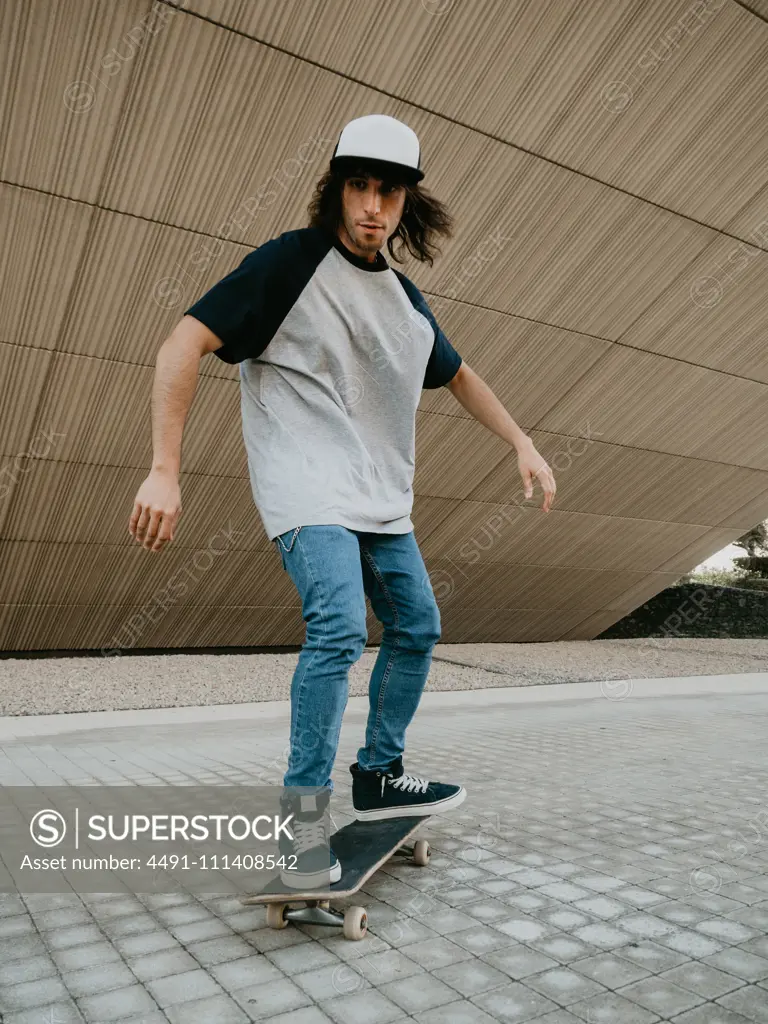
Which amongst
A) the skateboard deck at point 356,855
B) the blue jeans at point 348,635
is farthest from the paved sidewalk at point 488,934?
the blue jeans at point 348,635

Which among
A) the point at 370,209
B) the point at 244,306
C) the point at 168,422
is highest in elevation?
the point at 370,209

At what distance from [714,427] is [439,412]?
4.45 m

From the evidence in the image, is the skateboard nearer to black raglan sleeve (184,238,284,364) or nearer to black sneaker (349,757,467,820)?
black sneaker (349,757,467,820)

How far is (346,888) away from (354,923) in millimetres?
86

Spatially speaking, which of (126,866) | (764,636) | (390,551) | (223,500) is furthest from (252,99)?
(764,636)

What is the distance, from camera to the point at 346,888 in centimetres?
206

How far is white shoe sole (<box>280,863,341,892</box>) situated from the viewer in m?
2.04

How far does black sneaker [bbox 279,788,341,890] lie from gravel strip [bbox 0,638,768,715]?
489 centimetres

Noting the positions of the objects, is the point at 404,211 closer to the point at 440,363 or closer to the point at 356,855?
the point at 440,363

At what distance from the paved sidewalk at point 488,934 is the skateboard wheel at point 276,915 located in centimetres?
3

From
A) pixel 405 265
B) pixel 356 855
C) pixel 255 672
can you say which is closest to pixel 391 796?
pixel 356 855

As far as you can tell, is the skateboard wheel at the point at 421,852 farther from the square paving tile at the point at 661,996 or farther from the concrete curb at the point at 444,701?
the concrete curb at the point at 444,701

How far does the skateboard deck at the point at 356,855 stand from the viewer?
2.03 meters

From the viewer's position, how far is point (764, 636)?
60.7 feet
